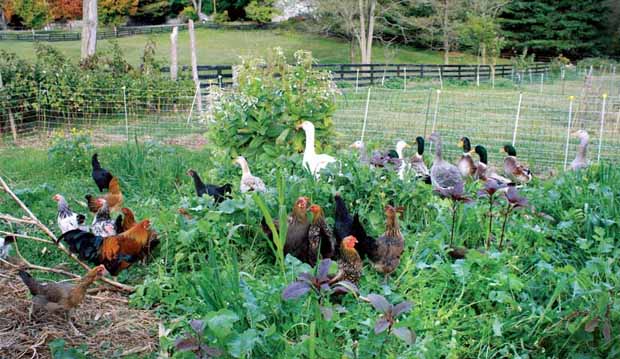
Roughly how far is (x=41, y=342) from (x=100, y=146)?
667 cm

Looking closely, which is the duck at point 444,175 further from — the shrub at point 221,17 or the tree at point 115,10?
the tree at point 115,10

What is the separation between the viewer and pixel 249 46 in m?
34.1

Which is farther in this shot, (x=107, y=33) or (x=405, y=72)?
(x=107, y=33)

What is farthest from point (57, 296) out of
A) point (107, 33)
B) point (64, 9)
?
point (64, 9)

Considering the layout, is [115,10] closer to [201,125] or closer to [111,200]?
[201,125]

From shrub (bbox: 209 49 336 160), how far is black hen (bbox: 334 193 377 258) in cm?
250

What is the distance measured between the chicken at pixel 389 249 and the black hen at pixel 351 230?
0.04 meters

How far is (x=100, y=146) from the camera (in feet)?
29.0

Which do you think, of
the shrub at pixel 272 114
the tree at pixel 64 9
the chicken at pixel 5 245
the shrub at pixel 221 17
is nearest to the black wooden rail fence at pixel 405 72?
the shrub at pixel 272 114

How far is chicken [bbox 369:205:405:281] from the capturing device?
2992 mm

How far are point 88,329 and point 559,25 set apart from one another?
1696 inches

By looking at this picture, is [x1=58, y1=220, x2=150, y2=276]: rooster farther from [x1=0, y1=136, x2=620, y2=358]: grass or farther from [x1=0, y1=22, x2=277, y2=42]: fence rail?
[x1=0, y1=22, x2=277, y2=42]: fence rail

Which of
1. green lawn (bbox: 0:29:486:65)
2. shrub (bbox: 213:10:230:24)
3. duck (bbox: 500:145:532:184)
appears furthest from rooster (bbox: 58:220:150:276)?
shrub (bbox: 213:10:230:24)

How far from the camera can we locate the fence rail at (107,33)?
33625 millimetres
